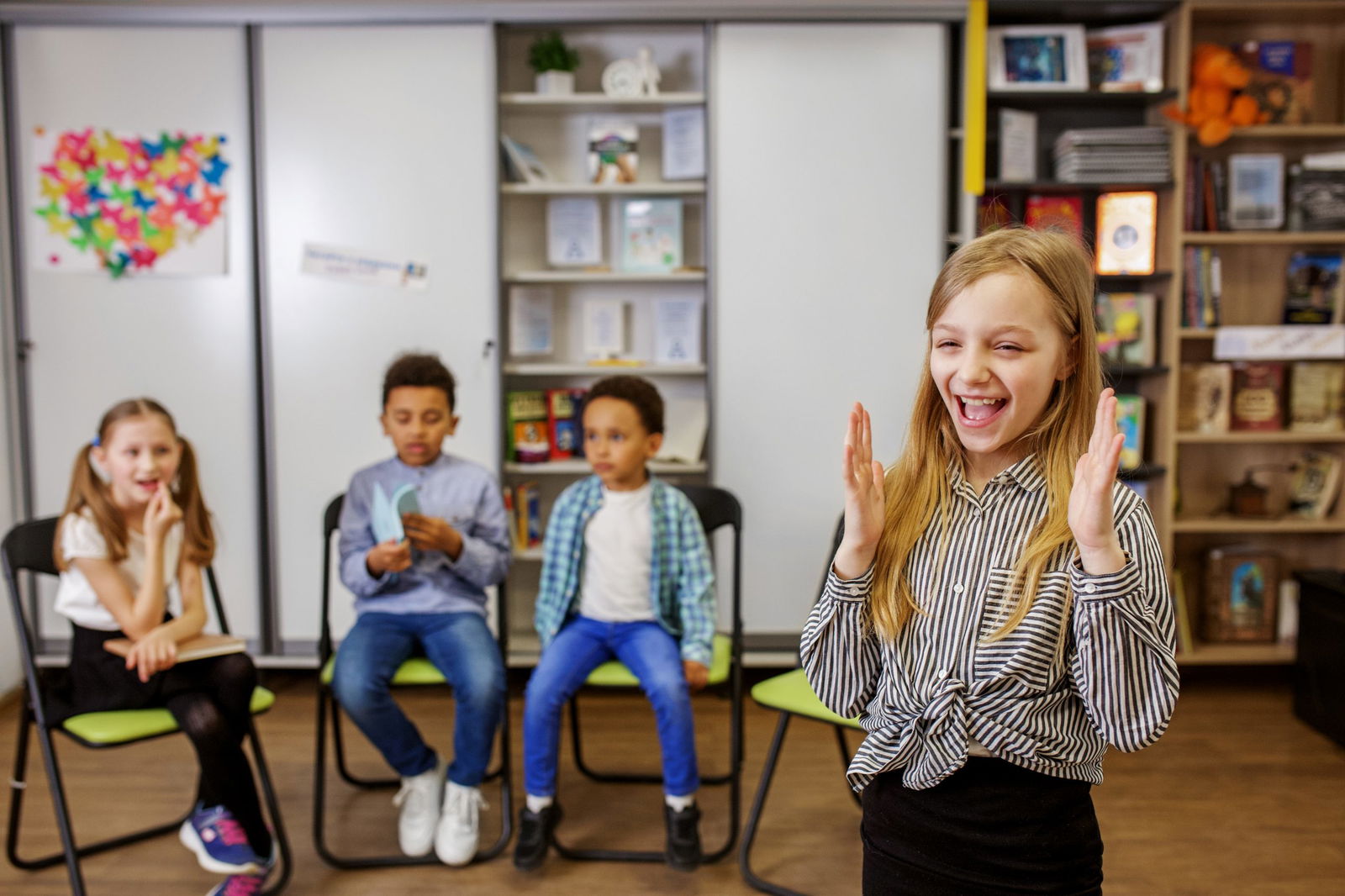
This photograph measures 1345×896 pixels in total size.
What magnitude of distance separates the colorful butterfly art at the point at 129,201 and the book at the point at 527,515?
1.22 meters

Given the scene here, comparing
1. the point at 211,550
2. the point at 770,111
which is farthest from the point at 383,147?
the point at 211,550

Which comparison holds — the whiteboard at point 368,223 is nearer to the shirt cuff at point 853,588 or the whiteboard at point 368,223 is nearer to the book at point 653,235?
the book at point 653,235

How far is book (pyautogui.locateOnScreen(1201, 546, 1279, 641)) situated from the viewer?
3404 millimetres

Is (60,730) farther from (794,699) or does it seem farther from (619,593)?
(794,699)

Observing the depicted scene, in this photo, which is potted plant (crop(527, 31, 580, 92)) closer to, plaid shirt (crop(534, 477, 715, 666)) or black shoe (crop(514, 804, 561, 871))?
plaid shirt (crop(534, 477, 715, 666))

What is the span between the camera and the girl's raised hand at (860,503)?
1106 mm

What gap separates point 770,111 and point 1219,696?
2386 millimetres

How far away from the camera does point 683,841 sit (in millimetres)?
2211

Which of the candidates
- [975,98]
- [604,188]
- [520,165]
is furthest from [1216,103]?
[520,165]

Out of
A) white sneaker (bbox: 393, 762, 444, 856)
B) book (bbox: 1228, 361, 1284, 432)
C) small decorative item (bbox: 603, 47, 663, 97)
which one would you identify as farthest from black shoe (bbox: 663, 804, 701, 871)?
book (bbox: 1228, 361, 1284, 432)

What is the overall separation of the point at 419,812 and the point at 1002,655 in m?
1.67

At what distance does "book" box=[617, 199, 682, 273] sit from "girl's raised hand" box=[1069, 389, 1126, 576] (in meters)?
2.53

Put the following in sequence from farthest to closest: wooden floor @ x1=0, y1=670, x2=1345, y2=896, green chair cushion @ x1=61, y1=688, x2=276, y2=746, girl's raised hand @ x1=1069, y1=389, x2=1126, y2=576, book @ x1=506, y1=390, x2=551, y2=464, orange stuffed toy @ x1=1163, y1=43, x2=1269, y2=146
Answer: book @ x1=506, y1=390, x2=551, y2=464, orange stuffed toy @ x1=1163, y1=43, x2=1269, y2=146, wooden floor @ x1=0, y1=670, x2=1345, y2=896, green chair cushion @ x1=61, y1=688, x2=276, y2=746, girl's raised hand @ x1=1069, y1=389, x2=1126, y2=576

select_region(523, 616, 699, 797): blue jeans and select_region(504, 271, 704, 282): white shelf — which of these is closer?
select_region(523, 616, 699, 797): blue jeans
